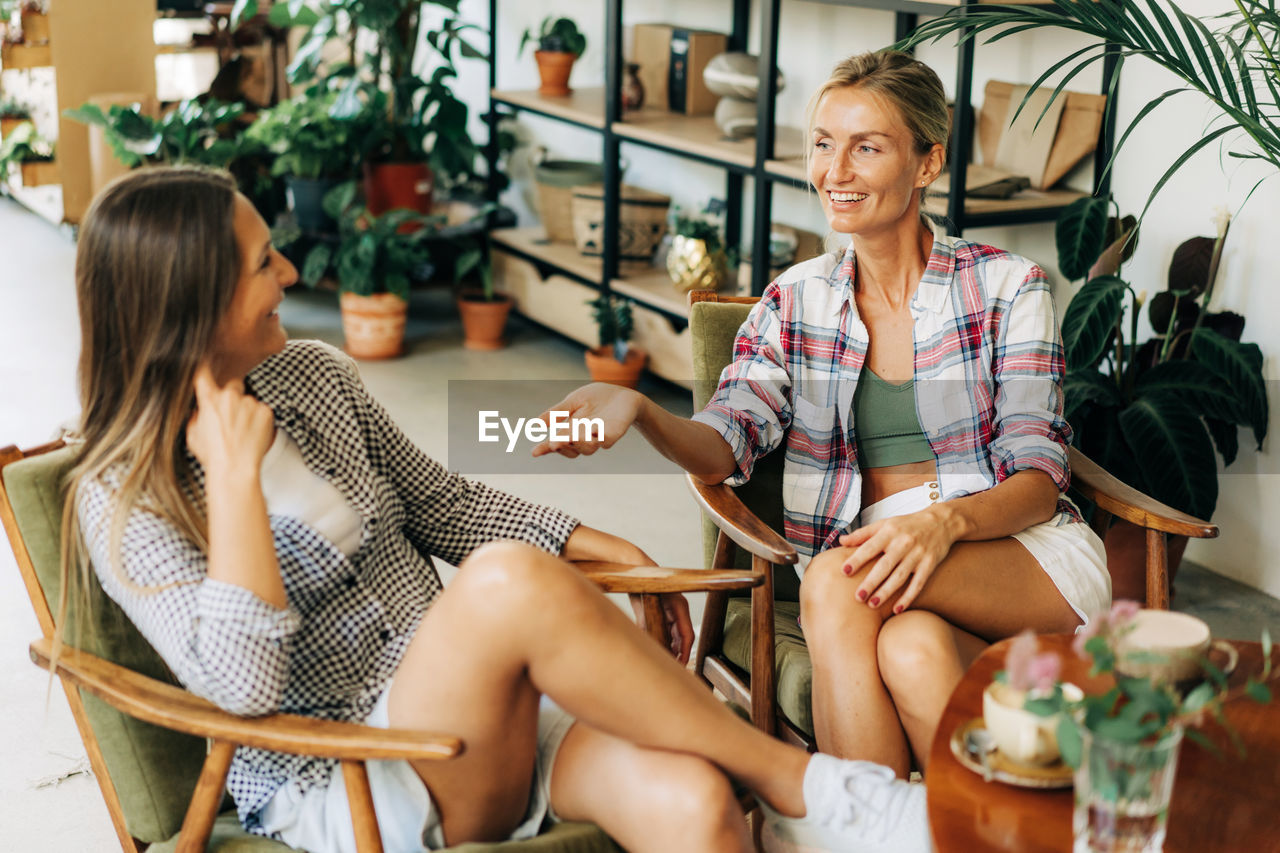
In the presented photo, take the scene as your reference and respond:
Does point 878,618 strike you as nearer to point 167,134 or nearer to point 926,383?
point 926,383

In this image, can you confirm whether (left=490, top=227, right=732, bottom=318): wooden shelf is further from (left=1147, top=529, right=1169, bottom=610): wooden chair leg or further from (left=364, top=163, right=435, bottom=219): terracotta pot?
(left=1147, top=529, right=1169, bottom=610): wooden chair leg

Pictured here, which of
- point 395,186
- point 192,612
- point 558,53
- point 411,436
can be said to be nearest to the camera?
point 192,612

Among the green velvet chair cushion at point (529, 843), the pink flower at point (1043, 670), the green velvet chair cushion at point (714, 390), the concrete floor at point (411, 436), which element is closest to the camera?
the pink flower at point (1043, 670)

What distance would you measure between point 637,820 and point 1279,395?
82.5 inches

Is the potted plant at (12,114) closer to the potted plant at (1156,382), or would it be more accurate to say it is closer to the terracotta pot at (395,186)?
the terracotta pot at (395,186)

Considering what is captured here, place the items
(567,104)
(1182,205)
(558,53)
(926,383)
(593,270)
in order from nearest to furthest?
(926,383)
(1182,205)
(593,270)
(567,104)
(558,53)

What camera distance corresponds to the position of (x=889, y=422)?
6.61 ft

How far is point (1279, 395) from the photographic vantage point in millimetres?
2936

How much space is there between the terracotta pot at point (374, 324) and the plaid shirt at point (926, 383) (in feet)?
8.85

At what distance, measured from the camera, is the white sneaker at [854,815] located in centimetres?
137

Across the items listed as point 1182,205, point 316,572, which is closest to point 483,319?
point 1182,205

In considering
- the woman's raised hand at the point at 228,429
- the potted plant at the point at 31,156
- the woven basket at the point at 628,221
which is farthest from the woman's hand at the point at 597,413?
the potted plant at the point at 31,156

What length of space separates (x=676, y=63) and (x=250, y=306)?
3099 millimetres

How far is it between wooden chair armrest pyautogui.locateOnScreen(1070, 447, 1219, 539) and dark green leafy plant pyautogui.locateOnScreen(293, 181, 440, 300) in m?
2.89
